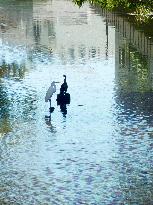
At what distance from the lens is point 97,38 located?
211 feet

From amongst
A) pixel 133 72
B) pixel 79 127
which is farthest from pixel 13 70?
pixel 79 127

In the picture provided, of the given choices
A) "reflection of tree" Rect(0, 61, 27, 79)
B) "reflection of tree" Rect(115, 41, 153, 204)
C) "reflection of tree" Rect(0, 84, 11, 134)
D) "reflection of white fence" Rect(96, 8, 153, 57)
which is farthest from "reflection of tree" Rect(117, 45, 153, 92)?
"reflection of tree" Rect(0, 84, 11, 134)

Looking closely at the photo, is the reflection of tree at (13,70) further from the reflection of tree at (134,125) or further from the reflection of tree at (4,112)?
the reflection of tree at (134,125)

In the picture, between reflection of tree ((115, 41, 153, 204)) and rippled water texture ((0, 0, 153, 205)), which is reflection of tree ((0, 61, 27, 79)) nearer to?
rippled water texture ((0, 0, 153, 205))

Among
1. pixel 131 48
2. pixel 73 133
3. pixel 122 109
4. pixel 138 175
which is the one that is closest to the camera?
pixel 138 175

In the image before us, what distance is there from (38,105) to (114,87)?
681cm

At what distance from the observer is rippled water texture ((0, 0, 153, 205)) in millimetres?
18703

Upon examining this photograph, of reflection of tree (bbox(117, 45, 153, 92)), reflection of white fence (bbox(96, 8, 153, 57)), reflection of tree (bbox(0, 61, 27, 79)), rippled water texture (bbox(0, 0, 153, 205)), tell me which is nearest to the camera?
rippled water texture (bbox(0, 0, 153, 205))

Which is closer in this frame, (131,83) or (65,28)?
(131,83)

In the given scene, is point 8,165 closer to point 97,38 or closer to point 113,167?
point 113,167

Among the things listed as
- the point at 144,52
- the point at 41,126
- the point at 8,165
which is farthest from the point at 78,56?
the point at 8,165

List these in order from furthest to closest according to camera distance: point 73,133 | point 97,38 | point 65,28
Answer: point 65,28 → point 97,38 → point 73,133

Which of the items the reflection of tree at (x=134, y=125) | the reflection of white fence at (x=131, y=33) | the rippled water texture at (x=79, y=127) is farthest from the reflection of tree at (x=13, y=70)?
the reflection of white fence at (x=131, y=33)

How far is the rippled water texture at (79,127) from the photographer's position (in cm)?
1870
